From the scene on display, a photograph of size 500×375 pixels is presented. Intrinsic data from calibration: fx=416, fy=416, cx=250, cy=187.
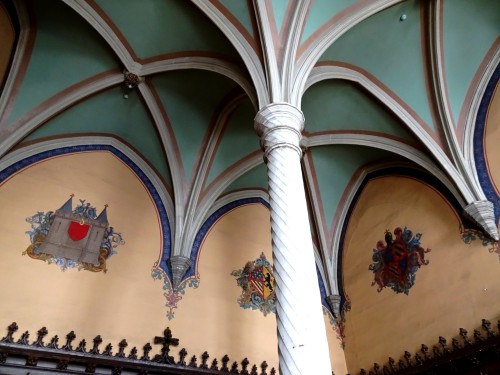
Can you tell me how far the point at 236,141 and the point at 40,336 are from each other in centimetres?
503

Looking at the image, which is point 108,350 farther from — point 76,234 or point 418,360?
point 418,360

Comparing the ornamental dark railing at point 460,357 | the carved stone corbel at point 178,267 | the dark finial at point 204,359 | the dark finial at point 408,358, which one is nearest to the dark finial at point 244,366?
the dark finial at point 204,359

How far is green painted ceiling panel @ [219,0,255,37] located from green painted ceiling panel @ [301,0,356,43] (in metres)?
0.85

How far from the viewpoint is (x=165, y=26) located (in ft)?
22.9

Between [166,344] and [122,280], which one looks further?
[122,280]

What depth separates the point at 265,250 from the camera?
29.7 feet

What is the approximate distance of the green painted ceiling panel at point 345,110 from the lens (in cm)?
784

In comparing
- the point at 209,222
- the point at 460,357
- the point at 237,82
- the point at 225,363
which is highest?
the point at 237,82

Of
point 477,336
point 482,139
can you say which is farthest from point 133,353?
point 482,139

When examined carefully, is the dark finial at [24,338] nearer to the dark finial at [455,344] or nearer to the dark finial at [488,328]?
the dark finial at [455,344]

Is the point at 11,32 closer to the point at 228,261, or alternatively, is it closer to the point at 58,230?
the point at 58,230

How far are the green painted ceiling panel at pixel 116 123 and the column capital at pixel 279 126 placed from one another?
382 centimetres

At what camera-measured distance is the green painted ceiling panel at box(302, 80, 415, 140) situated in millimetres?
7844

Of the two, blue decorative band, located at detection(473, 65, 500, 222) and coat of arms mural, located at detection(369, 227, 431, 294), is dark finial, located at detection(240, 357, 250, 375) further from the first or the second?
blue decorative band, located at detection(473, 65, 500, 222)
